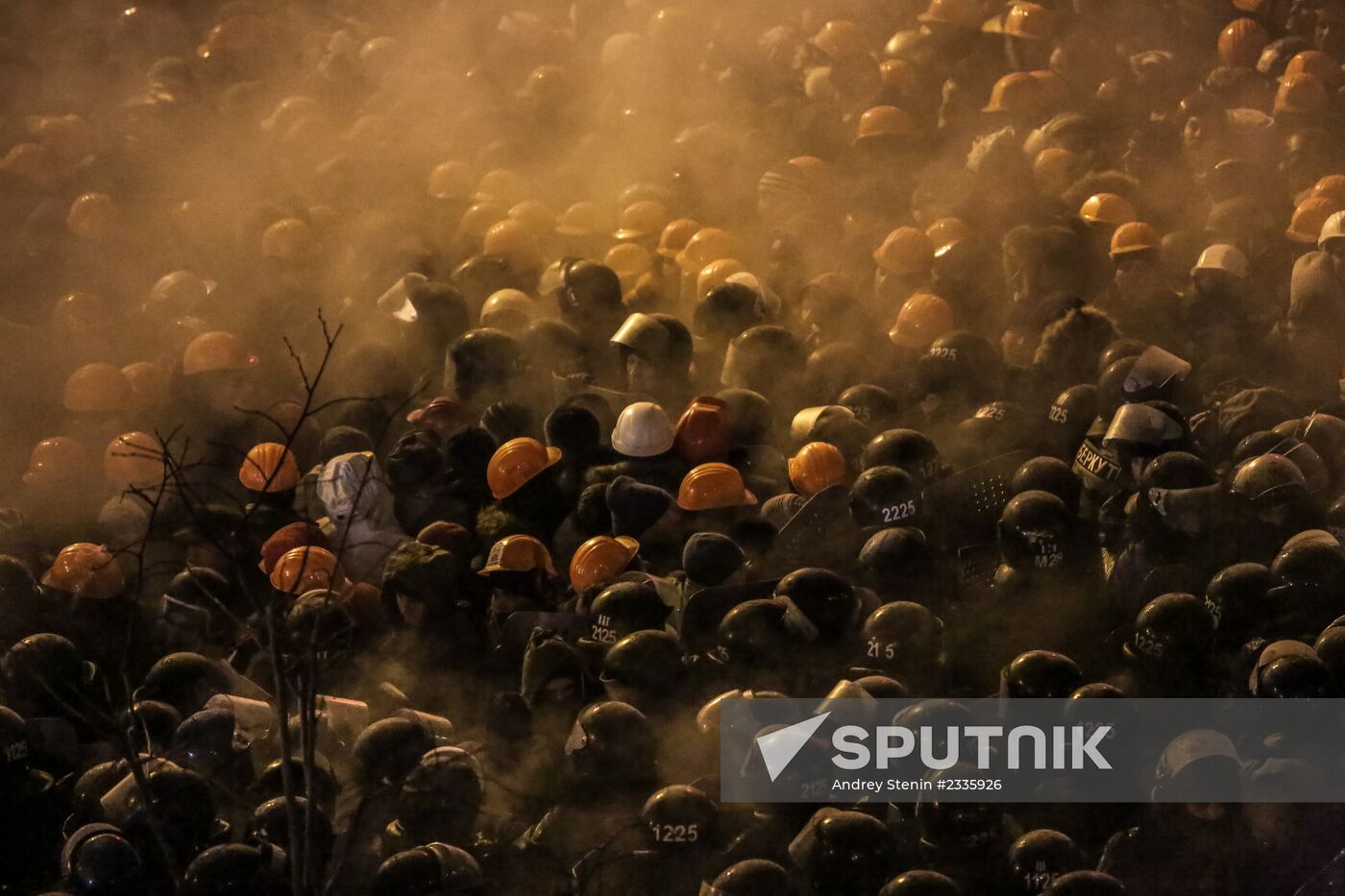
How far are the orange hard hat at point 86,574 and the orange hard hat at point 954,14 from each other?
8.19 metres

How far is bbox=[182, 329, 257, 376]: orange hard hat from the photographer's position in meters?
11.4

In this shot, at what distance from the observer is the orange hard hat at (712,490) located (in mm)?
9461

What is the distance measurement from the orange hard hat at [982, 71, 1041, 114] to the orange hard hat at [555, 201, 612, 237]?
321 cm

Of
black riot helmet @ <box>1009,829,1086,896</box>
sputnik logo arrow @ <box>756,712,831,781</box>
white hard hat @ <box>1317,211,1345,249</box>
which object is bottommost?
black riot helmet @ <box>1009,829,1086,896</box>

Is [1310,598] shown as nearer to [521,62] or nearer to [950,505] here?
[950,505]

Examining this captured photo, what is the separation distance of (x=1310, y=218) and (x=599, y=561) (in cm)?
577

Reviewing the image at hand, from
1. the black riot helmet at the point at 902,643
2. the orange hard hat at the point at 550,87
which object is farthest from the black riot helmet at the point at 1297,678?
the orange hard hat at the point at 550,87

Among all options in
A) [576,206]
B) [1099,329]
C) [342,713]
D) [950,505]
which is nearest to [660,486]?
[950,505]

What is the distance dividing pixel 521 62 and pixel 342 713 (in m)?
8.16

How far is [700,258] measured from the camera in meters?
12.2

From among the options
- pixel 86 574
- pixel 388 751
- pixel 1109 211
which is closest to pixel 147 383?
pixel 86 574

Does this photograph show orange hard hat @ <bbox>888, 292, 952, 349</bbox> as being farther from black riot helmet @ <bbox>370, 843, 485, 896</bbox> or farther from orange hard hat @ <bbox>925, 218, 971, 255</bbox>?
black riot helmet @ <bbox>370, 843, 485, 896</bbox>

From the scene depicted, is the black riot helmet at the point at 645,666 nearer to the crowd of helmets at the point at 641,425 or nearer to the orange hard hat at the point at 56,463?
the crowd of helmets at the point at 641,425

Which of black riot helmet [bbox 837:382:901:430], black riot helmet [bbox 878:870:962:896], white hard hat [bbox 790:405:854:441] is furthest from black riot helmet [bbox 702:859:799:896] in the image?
black riot helmet [bbox 837:382:901:430]
